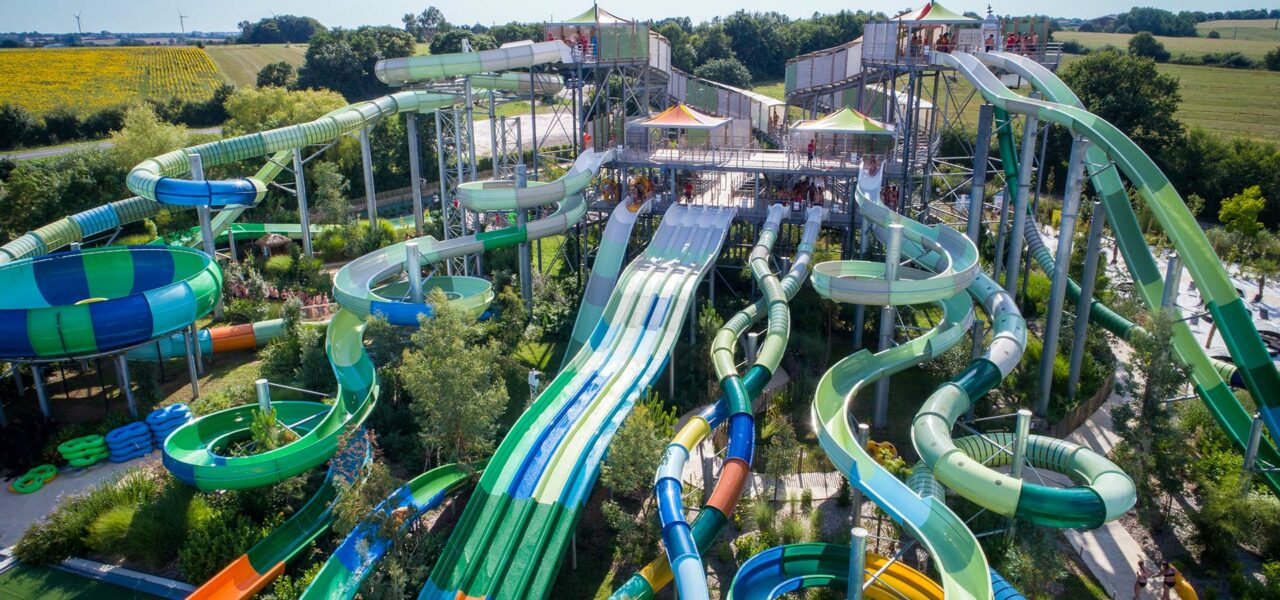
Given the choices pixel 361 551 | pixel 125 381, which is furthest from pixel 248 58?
pixel 361 551

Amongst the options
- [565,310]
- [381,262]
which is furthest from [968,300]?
[381,262]

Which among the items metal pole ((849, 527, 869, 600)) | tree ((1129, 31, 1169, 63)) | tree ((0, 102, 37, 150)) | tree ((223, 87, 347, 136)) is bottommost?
metal pole ((849, 527, 869, 600))

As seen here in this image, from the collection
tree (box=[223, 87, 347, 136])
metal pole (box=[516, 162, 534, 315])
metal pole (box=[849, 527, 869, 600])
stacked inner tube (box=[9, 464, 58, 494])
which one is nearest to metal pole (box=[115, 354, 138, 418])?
stacked inner tube (box=[9, 464, 58, 494])

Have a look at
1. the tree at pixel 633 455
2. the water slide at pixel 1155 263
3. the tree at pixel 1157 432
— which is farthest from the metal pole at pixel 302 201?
the tree at pixel 1157 432

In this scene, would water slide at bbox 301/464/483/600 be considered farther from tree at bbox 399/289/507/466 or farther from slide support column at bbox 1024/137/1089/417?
slide support column at bbox 1024/137/1089/417

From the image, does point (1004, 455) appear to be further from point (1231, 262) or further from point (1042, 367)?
point (1231, 262)

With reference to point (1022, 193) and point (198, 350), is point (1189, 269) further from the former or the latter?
point (198, 350)
